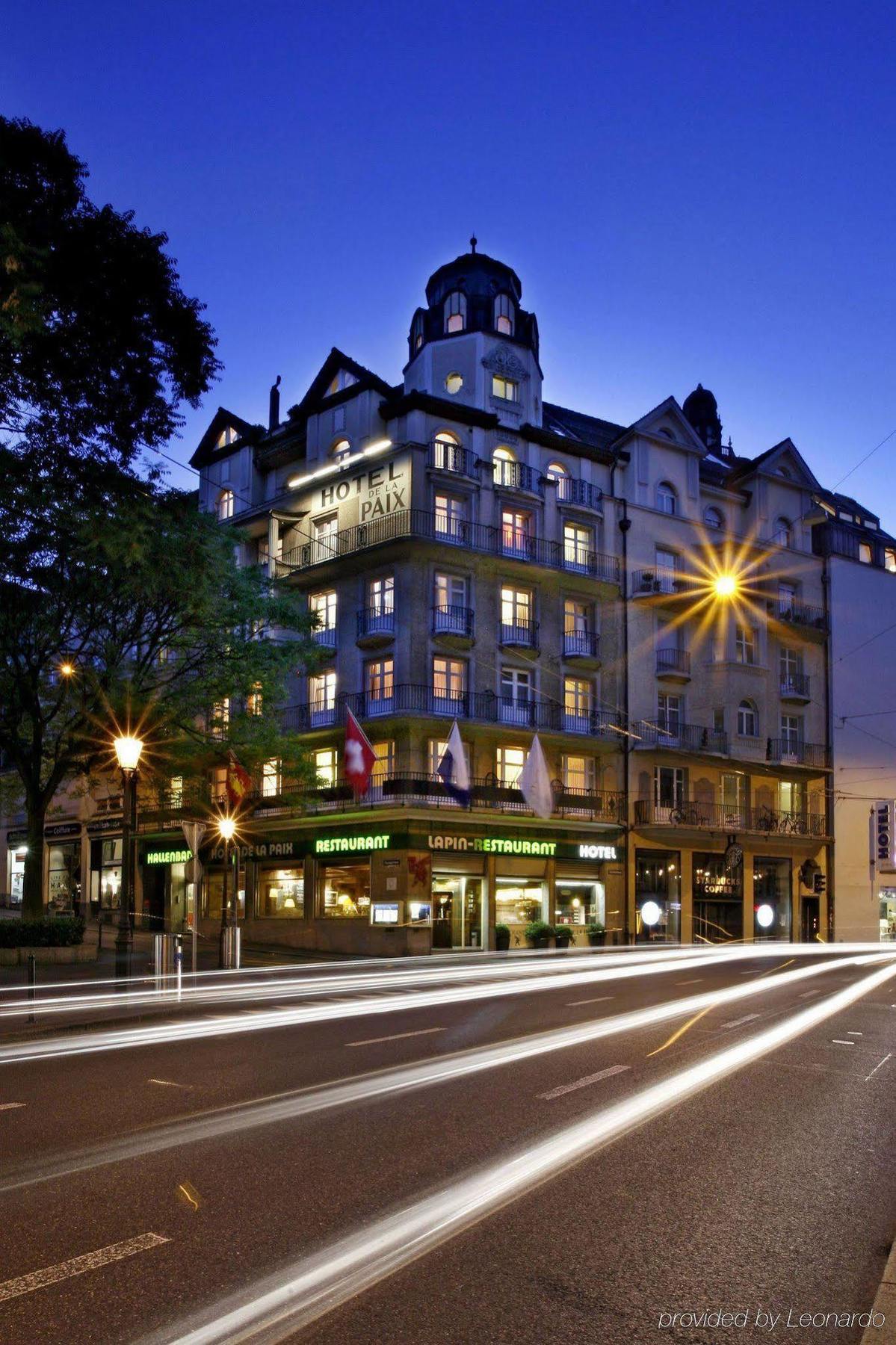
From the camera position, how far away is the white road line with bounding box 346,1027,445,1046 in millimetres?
13695

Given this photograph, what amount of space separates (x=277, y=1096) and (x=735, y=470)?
46.5m

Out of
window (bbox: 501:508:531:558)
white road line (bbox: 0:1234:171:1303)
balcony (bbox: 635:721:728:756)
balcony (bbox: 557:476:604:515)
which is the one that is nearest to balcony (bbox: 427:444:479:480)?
window (bbox: 501:508:531:558)

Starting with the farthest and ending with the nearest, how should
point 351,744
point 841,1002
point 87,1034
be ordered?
point 351,744 → point 841,1002 → point 87,1034

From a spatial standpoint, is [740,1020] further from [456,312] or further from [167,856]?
[167,856]

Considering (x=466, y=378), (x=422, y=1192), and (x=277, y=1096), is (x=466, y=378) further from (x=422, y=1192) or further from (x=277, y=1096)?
(x=422, y=1192)

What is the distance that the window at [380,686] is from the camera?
39.1m

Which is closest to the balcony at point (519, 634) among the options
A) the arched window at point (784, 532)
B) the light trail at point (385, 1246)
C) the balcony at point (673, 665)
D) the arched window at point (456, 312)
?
the balcony at point (673, 665)

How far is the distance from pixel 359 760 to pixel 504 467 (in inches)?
546

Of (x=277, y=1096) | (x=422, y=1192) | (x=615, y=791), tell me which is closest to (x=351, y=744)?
(x=615, y=791)

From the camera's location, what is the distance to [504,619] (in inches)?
1629

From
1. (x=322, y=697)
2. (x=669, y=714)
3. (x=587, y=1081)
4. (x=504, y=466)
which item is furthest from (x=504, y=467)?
(x=587, y=1081)

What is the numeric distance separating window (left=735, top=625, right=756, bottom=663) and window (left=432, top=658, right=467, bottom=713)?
47.6 ft

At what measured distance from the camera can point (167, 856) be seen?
5031 cm

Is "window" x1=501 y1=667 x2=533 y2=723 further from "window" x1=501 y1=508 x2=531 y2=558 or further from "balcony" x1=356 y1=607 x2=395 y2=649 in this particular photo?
"balcony" x1=356 y1=607 x2=395 y2=649
